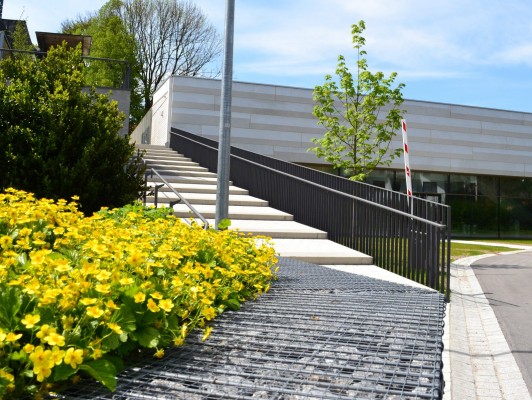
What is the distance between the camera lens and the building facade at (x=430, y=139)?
22172mm

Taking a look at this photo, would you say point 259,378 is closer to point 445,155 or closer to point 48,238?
point 48,238

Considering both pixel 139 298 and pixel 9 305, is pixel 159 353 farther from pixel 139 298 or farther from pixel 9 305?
pixel 9 305

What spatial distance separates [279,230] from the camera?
1056cm

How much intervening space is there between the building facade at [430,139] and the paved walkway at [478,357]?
44.3 ft

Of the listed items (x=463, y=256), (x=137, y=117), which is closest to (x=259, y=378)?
(x=463, y=256)

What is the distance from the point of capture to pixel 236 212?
12016mm

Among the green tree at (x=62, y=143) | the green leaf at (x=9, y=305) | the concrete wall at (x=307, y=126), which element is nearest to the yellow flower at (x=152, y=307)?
the green leaf at (x=9, y=305)

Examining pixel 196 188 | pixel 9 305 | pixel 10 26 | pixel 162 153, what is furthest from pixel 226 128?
pixel 10 26

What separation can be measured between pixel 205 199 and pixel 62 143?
4403 millimetres

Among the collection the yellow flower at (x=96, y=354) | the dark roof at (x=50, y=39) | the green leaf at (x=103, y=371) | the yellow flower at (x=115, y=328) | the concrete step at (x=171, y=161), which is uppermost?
the dark roof at (x=50, y=39)

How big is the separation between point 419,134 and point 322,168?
455 centimetres

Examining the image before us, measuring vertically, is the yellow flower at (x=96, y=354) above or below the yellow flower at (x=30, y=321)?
below

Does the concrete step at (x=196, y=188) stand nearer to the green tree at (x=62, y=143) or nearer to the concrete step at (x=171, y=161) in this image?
the concrete step at (x=171, y=161)

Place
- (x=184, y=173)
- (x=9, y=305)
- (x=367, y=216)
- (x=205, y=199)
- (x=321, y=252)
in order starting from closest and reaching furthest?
(x=9, y=305) < (x=321, y=252) < (x=367, y=216) < (x=205, y=199) < (x=184, y=173)
